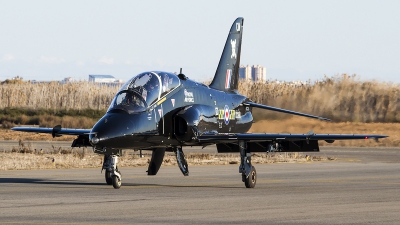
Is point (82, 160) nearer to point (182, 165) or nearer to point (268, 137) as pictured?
point (182, 165)

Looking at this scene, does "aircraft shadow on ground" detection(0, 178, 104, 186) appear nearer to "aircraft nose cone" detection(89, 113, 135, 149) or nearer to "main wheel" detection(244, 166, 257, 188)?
"aircraft nose cone" detection(89, 113, 135, 149)

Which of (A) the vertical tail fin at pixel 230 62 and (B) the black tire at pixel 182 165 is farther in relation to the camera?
(A) the vertical tail fin at pixel 230 62

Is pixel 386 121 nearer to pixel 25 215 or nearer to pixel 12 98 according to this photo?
pixel 25 215

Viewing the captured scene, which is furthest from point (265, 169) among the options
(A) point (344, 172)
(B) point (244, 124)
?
(B) point (244, 124)

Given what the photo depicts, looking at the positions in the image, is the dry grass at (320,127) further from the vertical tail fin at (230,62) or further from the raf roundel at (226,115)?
the raf roundel at (226,115)

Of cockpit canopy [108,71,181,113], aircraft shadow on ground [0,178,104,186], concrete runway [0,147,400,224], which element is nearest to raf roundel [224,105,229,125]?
concrete runway [0,147,400,224]

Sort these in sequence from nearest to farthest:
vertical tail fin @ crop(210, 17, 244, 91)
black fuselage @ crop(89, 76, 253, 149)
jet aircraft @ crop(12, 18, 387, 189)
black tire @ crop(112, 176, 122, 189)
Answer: black fuselage @ crop(89, 76, 253, 149) → jet aircraft @ crop(12, 18, 387, 189) → black tire @ crop(112, 176, 122, 189) → vertical tail fin @ crop(210, 17, 244, 91)

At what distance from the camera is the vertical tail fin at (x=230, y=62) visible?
95.8 ft

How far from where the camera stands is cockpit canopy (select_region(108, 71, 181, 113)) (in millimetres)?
22172

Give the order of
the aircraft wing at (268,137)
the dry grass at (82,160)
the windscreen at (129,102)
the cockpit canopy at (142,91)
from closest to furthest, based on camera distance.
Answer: the windscreen at (129,102)
the cockpit canopy at (142,91)
the aircraft wing at (268,137)
the dry grass at (82,160)

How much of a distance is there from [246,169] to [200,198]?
189 inches

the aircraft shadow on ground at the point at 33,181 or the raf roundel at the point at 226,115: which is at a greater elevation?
the raf roundel at the point at 226,115

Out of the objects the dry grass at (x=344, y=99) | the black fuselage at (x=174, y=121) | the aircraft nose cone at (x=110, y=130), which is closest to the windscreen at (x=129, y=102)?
the black fuselage at (x=174, y=121)

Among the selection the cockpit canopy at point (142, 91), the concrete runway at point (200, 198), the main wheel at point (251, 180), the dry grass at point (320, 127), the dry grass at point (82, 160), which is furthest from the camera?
the dry grass at point (320, 127)
